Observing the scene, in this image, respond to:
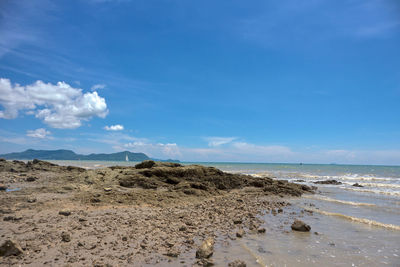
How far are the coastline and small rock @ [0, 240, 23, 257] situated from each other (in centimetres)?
9

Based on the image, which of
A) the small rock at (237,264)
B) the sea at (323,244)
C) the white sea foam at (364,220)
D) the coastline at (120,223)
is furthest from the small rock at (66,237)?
the white sea foam at (364,220)

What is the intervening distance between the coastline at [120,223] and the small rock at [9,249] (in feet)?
0.28

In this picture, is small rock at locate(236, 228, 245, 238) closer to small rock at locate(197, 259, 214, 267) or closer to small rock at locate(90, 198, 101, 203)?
small rock at locate(197, 259, 214, 267)

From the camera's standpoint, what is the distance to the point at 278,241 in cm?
638

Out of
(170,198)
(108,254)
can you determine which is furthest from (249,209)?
(108,254)

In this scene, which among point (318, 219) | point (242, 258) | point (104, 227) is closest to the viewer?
point (242, 258)

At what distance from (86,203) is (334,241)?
868 centimetres

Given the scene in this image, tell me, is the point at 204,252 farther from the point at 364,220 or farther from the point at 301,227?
the point at 364,220

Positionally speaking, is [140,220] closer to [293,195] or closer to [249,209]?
[249,209]

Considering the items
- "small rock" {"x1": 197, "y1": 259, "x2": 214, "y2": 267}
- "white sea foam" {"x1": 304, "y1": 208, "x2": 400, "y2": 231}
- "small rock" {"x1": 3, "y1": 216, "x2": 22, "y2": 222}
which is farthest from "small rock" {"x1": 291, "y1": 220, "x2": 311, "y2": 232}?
"small rock" {"x1": 3, "y1": 216, "x2": 22, "y2": 222}

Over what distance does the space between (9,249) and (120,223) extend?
286 cm

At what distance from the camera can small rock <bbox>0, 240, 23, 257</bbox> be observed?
182 inches

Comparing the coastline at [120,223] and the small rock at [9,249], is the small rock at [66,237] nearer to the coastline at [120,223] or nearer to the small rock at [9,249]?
the coastline at [120,223]

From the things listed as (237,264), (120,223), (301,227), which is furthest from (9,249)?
(301,227)
